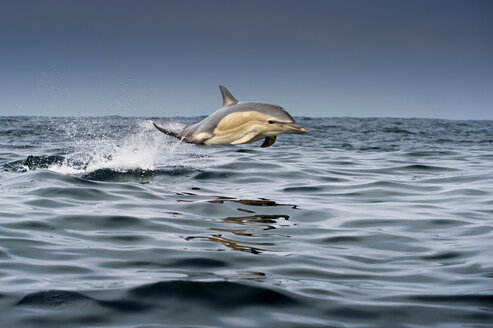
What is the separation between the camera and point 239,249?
20.2 feet

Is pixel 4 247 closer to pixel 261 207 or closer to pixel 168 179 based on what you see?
pixel 261 207

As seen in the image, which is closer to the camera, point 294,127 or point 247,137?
point 294,127

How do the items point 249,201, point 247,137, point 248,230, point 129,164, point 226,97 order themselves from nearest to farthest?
point 248,230
point 247,137
point 249,201
point 226,97
point 129,164

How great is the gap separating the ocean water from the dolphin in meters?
1.03

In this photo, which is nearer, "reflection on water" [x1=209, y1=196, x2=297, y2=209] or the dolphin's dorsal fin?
"reflection on water" [x1=209, y1=196, x2=297, y2=209]

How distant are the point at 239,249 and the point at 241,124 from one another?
3.77 m

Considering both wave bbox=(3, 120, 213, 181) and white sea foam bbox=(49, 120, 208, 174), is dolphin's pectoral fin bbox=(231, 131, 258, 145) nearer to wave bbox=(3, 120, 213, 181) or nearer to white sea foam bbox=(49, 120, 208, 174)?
wave bbox=(3, 120, 213, 181)

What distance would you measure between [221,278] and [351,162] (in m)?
12.7

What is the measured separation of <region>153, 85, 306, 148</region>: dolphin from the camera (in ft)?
30.5

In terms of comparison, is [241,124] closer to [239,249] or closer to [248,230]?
[248,230]

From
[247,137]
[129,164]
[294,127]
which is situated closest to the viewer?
[294,127]

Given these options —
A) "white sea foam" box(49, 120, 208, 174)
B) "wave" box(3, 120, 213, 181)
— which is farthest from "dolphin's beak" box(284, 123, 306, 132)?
"white sea foam" box(49, 120, 208, 174)

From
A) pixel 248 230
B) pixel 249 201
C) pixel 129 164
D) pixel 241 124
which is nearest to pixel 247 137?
pixel 241 124

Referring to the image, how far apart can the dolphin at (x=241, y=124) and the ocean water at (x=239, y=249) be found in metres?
1.03
